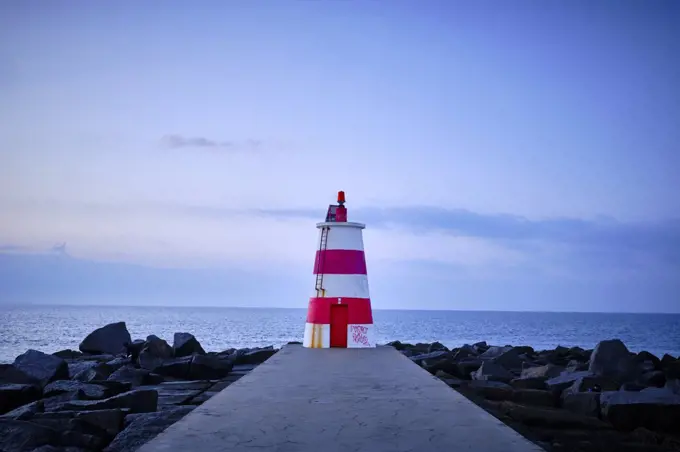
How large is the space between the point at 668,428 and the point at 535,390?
5.98 ft

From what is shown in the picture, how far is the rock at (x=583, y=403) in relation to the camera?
21.2 feet

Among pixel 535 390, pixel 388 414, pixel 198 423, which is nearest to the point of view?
pixel 198 423

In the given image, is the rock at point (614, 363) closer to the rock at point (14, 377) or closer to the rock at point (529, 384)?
the rock at point (529, 384)

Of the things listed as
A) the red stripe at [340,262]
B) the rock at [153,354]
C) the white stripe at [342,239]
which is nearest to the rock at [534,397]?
the red stripe at [340,262]

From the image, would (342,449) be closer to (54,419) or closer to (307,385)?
(307,385)

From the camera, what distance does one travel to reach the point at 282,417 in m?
4.05

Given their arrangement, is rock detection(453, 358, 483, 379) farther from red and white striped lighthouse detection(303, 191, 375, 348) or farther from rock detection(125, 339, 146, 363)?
rock detection(125, 339, 146, 363)

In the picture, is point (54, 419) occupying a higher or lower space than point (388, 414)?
lower

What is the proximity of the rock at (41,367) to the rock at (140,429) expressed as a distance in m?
3.29

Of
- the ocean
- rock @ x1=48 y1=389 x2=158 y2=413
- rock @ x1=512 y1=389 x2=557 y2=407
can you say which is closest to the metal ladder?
rock @ x1=512 y1=389 x2=557 y2=407

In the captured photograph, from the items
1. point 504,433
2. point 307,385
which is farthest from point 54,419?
point 504,433

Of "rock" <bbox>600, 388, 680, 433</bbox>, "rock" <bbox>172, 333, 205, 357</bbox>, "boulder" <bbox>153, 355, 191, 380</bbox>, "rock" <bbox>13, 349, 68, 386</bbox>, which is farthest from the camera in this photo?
"rock" <bbox>172, 333, 205, 357</bbox>

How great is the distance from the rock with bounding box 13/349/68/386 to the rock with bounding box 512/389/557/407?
552 cm

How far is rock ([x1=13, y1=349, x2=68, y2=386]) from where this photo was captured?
8.49 m
